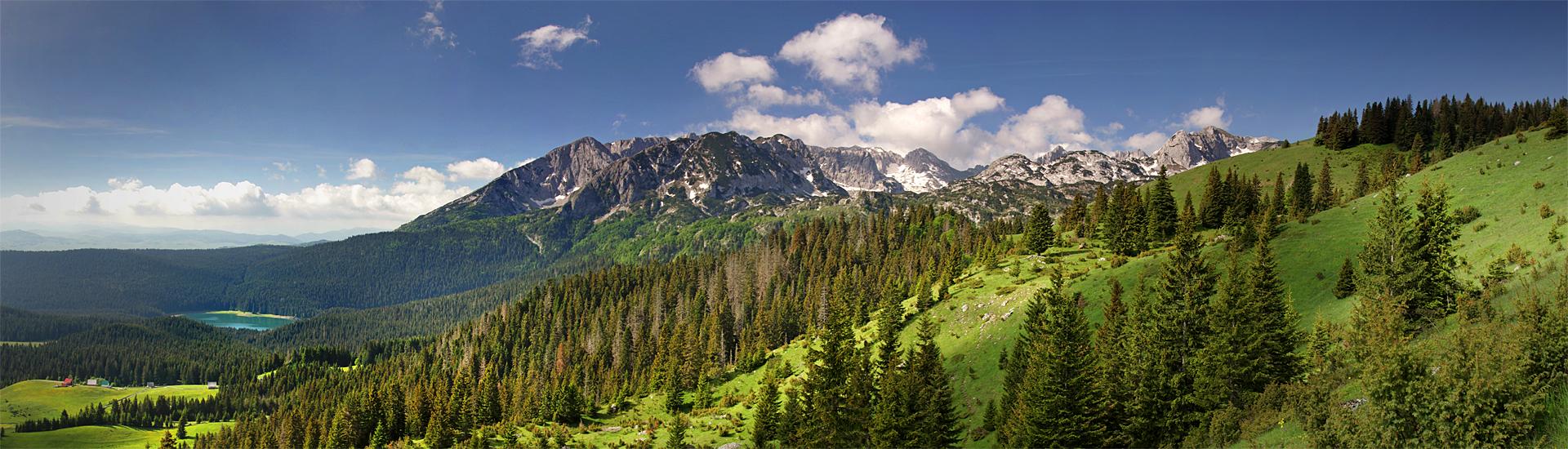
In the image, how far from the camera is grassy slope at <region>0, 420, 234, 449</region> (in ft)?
589

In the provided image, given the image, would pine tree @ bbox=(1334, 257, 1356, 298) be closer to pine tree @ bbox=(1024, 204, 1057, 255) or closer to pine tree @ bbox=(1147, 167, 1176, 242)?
pine tree @ bbox=(1147, 167, 1176, 242)

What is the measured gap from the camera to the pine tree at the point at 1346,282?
48.1 metres

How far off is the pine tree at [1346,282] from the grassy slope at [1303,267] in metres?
0.71

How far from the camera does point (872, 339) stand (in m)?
86.3

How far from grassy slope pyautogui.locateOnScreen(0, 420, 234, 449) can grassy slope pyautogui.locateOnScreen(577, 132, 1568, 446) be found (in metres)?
198

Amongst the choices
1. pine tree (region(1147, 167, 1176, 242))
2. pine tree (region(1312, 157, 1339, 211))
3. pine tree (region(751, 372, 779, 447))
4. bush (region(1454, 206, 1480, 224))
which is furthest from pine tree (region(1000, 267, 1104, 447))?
pine tree (region(1312, 157, 1339, 211))

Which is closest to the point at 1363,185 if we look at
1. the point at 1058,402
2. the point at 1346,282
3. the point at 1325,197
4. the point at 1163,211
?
the point at 1325,197

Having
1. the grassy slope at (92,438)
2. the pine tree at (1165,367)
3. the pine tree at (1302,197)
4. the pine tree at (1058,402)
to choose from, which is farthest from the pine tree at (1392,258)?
the grassy slope at (92,438)

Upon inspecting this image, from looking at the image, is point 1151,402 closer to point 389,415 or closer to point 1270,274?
point 1270,274

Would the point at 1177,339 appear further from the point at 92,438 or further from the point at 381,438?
the point at 92,438

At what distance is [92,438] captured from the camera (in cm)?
18900

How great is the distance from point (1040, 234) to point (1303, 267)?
37.5 meters

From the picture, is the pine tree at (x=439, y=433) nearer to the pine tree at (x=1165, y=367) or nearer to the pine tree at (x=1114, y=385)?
the pine tree at (x=1114, y=385)

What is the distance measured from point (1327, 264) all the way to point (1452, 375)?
45.6 m
